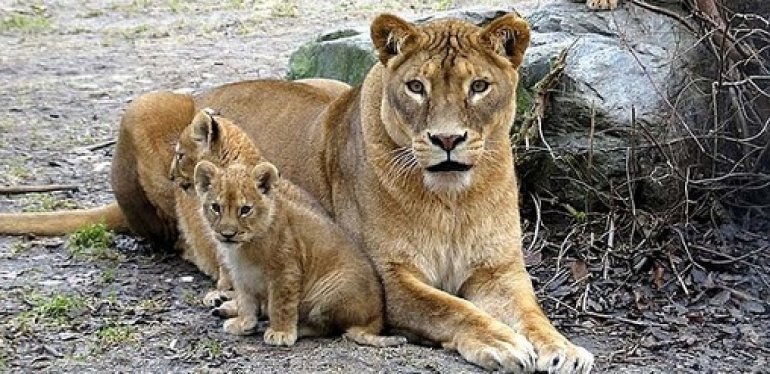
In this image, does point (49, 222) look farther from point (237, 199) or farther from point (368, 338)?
point (368, 338)

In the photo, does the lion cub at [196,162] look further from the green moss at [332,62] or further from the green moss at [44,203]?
the green moss at [332,62]

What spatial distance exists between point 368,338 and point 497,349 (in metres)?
0.57

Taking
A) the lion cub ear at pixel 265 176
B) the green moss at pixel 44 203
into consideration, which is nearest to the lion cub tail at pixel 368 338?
the lion cub ear at pixel 265 176

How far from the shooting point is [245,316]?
19.4 feet

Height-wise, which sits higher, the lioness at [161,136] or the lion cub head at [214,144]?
the lion cub head at [214,144]

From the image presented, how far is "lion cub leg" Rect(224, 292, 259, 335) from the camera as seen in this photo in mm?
5895

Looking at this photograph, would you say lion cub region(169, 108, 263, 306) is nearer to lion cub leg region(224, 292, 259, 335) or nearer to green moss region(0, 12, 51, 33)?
lion cub leg region(224, 292, 259, 335)

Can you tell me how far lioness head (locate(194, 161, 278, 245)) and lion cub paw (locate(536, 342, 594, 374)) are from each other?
121 cm

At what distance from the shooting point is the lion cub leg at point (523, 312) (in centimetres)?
556

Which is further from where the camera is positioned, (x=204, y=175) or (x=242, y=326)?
(x=242, y=326)

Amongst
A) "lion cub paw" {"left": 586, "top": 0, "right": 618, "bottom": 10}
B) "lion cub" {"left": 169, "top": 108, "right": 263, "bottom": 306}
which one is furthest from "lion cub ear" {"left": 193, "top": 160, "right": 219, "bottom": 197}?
"lion cub paw" {"left": 586, "top": 0, "right": 618, "bottom": 10}

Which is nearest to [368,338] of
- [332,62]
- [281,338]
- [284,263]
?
[281,338]

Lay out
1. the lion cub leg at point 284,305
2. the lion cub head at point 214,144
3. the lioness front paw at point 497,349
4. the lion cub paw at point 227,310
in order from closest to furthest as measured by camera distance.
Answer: the lioness front paw at point 497,349 < the lion cub leg at point 284,305 < the lion cub head at point 214,144 < the lion cub paw at point 227,310

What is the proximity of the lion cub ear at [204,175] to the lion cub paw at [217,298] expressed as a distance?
93 cm
